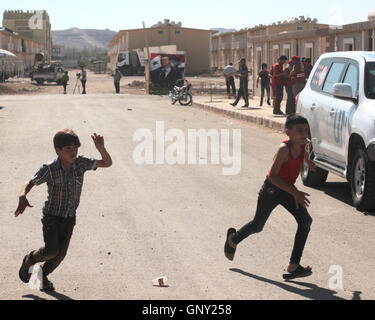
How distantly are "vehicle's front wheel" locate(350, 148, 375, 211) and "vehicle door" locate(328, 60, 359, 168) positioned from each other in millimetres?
365

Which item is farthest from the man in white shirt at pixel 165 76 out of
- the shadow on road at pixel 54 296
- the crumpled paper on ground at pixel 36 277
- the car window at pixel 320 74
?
the shadow on road at pixel 54 296

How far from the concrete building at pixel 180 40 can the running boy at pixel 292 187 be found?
290 ft

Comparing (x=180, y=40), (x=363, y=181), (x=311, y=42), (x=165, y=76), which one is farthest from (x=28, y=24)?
(x=363, y=181)

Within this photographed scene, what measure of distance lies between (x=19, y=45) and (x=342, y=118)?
295 feet

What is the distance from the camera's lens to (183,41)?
313 feet

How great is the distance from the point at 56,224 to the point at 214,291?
1.31 m

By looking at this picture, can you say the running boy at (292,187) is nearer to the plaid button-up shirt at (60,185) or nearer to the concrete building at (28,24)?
the plaid button-up shirt at (60,185)

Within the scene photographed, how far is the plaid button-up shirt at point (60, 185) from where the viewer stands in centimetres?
540

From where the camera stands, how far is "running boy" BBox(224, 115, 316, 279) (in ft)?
18.9

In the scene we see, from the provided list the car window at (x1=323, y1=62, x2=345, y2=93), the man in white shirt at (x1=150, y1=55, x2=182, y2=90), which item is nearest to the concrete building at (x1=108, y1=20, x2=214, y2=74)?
the man in white shirt at (x1=150, y1=55, x2=182, y2=90)

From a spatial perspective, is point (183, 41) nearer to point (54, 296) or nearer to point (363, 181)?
point (363, 181)
